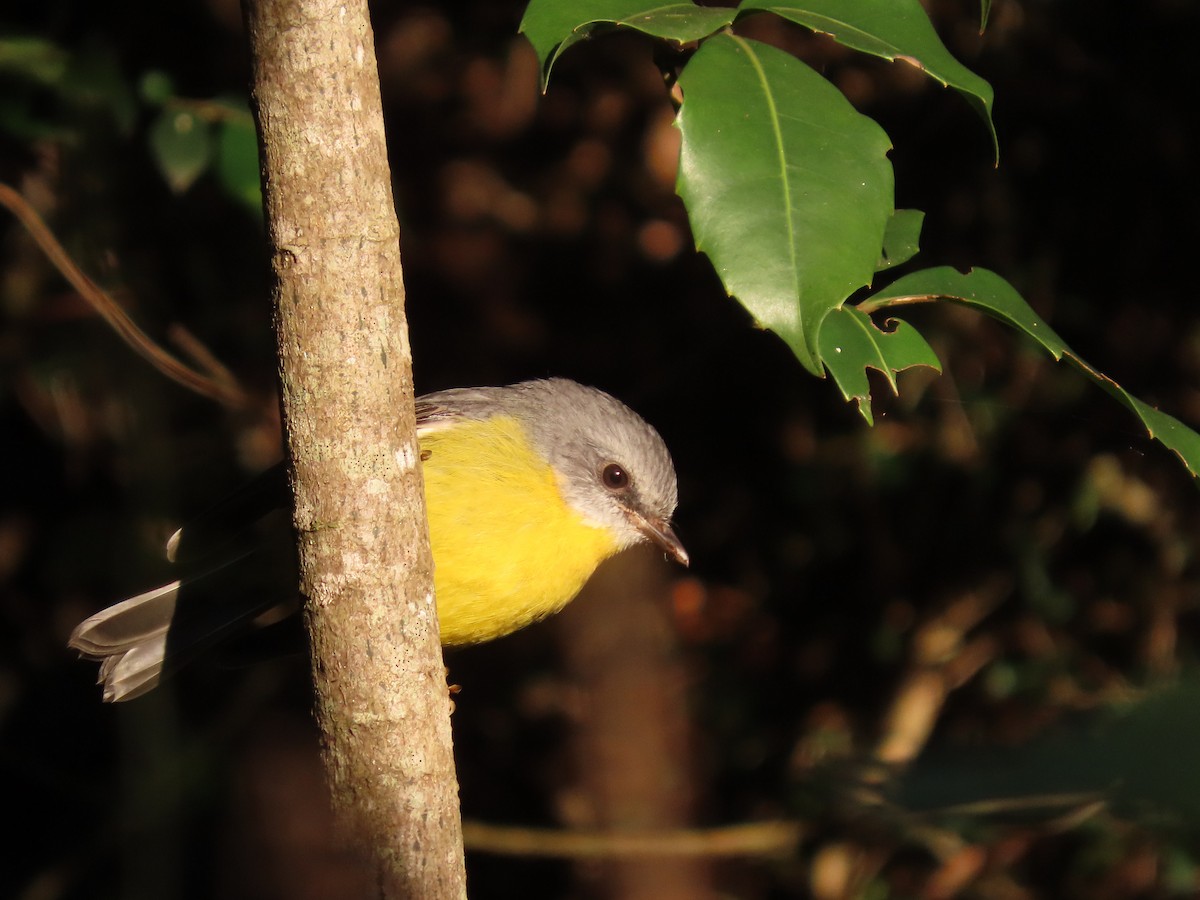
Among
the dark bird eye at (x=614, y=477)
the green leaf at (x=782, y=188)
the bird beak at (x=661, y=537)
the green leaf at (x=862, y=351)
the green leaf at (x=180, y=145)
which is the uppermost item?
the green leaf at (x=782, y=188)

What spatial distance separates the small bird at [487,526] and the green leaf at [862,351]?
5.00ft

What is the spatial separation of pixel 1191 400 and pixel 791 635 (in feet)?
7.72

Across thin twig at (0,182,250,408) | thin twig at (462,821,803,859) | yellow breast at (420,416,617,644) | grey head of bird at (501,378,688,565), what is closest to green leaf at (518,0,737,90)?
yellow breast at (420,416,617,644)

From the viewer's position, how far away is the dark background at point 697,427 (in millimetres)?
5652

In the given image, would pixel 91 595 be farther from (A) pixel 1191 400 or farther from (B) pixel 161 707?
(A) pixel 1191 400

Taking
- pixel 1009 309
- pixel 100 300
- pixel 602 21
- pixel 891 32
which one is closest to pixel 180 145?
pixel 100 300

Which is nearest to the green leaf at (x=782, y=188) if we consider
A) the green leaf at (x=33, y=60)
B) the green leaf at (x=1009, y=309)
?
the green leaf at (x=1009, y=309)

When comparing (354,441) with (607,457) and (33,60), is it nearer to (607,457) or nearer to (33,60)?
(607,457)

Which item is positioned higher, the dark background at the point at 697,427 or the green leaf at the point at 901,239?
the green leaf at the point at 901,239

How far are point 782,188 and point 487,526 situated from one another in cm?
170

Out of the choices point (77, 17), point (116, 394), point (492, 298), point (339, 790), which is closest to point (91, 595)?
point (116, 394)

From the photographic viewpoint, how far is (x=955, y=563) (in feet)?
21.4

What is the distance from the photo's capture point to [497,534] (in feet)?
12.0

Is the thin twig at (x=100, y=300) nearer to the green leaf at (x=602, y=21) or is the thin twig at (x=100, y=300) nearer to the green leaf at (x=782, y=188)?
the green leaf at (x=602, y=21)
